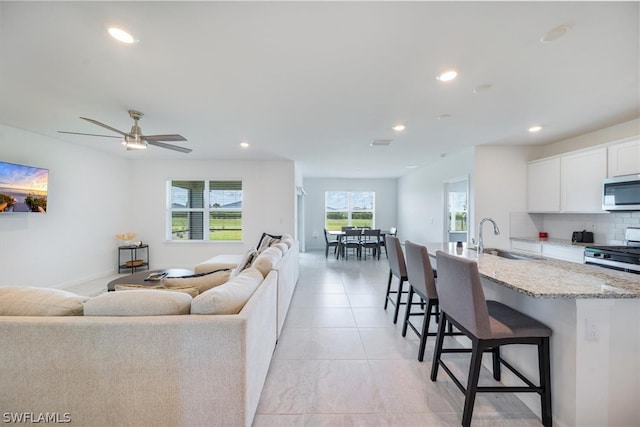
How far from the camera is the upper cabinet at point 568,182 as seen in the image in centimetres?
350

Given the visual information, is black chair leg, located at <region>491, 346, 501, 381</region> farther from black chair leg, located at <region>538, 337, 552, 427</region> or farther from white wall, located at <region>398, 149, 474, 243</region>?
white wall, located at <region>398, 149, 474, 243</region>

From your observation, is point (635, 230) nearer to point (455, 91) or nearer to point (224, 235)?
point (455, 91)

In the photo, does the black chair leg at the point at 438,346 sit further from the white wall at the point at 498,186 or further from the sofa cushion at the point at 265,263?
the white wall at the point at 498,186

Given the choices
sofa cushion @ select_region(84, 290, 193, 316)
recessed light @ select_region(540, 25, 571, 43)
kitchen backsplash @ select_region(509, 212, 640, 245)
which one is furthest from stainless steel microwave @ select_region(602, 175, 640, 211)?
sofa cushion @ select_region(84, 290, 193, 316)

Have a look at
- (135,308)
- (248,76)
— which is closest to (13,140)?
(248,76)

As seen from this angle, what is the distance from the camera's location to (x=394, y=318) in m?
3.12

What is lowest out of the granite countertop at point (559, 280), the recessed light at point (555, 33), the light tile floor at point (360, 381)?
the light tile floor at point (360, 381)

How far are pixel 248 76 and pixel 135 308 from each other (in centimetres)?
192

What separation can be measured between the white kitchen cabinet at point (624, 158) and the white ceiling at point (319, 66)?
1.15 feet

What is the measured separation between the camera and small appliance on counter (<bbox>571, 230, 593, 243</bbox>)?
3843 mm

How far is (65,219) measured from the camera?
4465 millimetres

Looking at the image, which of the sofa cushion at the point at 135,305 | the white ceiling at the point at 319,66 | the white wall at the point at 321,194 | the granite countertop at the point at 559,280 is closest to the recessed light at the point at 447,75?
the white ceiling at the point at 319,66

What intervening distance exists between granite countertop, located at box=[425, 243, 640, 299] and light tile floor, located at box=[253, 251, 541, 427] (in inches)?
34.7

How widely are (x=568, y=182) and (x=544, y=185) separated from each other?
410 mm
